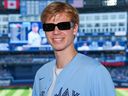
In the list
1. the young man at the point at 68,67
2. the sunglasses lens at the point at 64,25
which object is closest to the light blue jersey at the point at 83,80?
the young man at the point at 68,67

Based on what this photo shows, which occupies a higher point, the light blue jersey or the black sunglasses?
the black sunglasses

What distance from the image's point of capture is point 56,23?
2.41 m

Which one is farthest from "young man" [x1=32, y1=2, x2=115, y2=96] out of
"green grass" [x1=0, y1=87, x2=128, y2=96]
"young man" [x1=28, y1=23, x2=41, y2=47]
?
"young man" [x1=28, y1=23, x2=41, y2=47]

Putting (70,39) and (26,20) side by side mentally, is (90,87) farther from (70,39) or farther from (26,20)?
(26,20)

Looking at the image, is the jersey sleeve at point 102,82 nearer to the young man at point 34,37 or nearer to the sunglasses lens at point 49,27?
the sunglasses lens at point 49,27

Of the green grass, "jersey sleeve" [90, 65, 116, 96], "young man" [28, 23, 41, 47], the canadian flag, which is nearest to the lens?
"jersey sleeve" [90, 65, 116, 96]

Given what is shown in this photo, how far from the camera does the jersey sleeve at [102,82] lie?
7.27 ft

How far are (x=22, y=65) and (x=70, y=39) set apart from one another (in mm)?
24357

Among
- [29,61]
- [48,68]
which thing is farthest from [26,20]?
[48,68]

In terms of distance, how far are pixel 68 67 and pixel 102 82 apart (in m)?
0.26

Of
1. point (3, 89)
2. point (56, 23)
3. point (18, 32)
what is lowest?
point (3, 89)

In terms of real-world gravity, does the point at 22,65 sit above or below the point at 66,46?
below

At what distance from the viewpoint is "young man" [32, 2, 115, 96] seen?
2.24 metres

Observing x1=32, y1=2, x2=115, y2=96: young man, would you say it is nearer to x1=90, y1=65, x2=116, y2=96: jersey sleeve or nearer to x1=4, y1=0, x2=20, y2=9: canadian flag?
x1=90, y1=65, x2=116, y2=96: jersey sleeve
